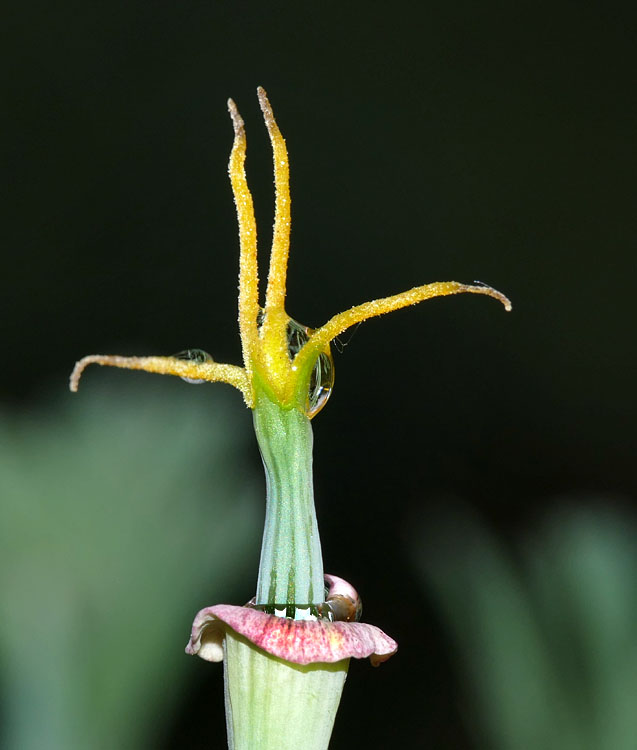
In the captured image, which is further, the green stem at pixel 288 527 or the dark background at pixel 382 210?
the dark background at pixel 382 210

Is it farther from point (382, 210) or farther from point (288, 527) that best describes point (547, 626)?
point (382, 210)

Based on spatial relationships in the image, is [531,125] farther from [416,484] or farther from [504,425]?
[416,484]

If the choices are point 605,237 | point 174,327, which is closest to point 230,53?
point 174,327

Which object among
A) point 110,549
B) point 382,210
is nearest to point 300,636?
point 110,549

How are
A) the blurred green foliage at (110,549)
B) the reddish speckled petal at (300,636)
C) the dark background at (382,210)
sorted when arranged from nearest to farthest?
the reddish speckled petal at (300,636) < the blurred green foliage at (110,549) < the dark background at (382,210)

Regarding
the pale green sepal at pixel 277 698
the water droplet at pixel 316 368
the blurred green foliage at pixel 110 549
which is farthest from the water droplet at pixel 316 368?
the blurred green foliage at pixel 110 549

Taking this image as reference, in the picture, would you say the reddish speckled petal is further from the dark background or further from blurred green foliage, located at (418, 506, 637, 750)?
the dark background

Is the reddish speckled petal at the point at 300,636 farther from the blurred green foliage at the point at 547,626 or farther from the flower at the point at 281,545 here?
the blurred green foliage at the point at 547,626
